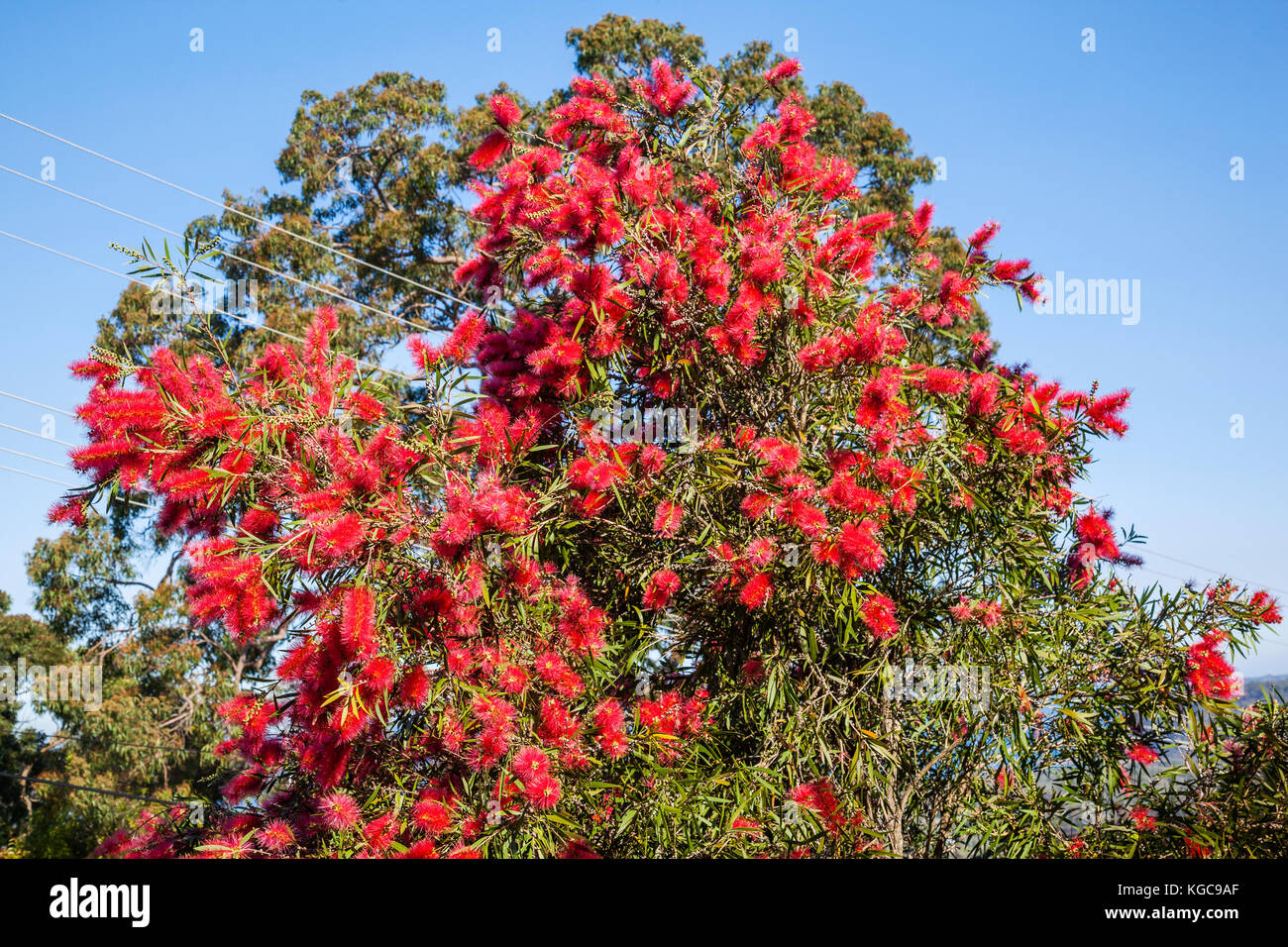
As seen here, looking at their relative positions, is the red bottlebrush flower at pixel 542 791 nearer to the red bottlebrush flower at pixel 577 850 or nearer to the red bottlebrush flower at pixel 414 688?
the red bottlebrush flower at pixel 577 850

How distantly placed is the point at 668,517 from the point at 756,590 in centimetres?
42

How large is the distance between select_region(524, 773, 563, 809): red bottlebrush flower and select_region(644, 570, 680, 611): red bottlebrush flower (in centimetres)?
84

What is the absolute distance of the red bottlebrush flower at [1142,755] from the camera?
12.0ft

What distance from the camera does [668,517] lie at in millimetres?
3471

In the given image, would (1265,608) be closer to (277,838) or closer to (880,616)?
(880,616)

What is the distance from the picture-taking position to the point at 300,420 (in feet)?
11.1

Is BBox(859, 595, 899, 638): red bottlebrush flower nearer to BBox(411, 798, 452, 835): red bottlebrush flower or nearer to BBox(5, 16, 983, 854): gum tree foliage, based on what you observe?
BBox(411, 798, 452, 835): red bottlebrush flower

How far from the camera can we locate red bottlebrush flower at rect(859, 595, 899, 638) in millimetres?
3358

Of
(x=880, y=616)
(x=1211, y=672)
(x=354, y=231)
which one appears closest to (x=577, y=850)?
(x=880, y=616)

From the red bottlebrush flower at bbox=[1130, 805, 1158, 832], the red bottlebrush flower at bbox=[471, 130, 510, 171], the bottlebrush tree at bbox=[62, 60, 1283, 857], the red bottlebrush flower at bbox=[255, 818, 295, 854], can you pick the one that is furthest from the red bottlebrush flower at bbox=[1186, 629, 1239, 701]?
the red bottlebrush flower at bbox=[471, 130, 510, 171]
